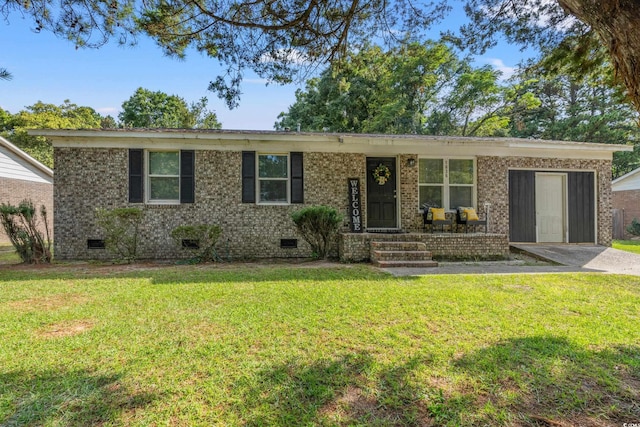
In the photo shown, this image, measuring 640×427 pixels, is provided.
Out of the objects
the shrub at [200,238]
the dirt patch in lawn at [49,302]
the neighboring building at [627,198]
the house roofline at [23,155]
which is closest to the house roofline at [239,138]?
the shrub at [200,238]

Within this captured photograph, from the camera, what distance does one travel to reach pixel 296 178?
28.8 feet

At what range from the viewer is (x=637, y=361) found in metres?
2.69

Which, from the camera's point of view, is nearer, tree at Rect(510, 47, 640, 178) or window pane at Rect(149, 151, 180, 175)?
window pane at Rect(149, 151, 180, 175)

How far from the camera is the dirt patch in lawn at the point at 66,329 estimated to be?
3176 mm

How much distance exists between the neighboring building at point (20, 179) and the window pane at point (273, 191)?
1104 centimetres

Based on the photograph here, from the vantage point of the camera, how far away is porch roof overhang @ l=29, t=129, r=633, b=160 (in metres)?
8.04

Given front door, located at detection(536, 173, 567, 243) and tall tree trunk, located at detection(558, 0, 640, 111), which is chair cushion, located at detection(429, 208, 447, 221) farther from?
tall tree trunk, located at detection(558, 0, 640, 111)

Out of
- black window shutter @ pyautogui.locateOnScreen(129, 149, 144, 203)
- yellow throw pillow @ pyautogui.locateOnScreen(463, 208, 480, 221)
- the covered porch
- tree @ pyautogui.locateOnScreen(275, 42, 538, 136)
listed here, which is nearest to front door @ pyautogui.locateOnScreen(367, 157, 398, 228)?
the covered porch

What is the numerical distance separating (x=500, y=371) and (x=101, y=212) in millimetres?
8224

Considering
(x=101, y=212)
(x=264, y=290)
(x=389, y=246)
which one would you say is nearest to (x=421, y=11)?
(x=389, y=246)

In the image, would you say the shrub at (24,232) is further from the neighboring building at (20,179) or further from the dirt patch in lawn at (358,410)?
the dirt patch in lawn at (358,410)

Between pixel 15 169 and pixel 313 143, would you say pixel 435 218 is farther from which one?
pixel 15 169

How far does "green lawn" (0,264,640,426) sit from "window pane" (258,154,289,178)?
14.8 feet

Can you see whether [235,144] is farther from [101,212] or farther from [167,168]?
[101,212]
